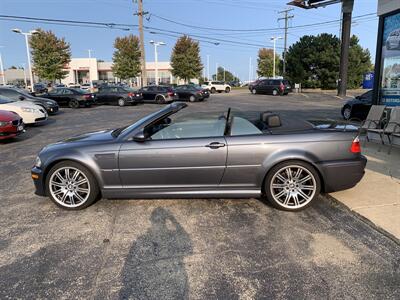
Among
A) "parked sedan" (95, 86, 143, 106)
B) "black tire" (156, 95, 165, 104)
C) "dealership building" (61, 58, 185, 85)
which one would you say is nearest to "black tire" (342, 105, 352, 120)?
"black tire" (156, 95, 165, 104)

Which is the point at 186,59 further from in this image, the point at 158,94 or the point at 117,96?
the point at 117,96

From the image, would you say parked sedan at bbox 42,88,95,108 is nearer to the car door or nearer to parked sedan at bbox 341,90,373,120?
parked sedan at bbox 341,90,373,120

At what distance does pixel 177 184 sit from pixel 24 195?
2.66 metres

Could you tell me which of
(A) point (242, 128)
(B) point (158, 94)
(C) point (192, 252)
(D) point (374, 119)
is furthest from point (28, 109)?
(B) point (158, 94)

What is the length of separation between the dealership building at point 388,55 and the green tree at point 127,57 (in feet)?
163

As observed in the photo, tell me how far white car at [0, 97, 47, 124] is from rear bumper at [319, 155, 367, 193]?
1145 centimetres

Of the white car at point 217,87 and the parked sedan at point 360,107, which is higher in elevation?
the white car at point 217,87

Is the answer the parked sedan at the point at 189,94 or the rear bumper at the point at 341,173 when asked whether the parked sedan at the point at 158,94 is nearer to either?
the parked sedan at the point at 189,94

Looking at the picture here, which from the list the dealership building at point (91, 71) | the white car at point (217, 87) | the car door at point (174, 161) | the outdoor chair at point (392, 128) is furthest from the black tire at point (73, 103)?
the dealership building at point (91, 71)

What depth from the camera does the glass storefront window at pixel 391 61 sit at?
8.00 meters

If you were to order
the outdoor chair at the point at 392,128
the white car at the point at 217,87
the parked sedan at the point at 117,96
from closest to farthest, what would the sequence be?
the outdoor chair at the point at 392,128 < the parked sedan at the point at 117,96 < the white car at the point at 217,87

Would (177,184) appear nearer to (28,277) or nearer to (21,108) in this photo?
(28,277)

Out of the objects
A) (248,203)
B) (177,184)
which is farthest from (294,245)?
(177,184)

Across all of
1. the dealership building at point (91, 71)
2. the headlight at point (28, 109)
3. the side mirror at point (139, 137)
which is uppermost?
the dealership building at point (91, 71)
